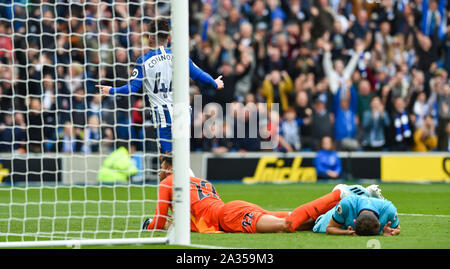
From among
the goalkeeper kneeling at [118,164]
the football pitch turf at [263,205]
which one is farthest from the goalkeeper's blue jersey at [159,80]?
the goalkeeper kneeling at [118,164]

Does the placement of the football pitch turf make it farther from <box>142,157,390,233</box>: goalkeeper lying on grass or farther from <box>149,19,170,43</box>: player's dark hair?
<box>149,19,170,43</box>: player's dark hair

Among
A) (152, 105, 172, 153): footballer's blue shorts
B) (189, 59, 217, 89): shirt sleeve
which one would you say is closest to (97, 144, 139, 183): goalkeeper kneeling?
(152, 105, 172, 153): footballer's blue shorts

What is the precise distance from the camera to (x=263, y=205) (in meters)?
12.8

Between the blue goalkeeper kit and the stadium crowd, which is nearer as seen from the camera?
the blue goalkeeper kit

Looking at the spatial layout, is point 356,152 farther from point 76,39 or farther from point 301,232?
point 301,232

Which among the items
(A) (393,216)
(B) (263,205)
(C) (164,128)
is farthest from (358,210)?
(B) (263,205)

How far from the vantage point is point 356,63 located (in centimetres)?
1998

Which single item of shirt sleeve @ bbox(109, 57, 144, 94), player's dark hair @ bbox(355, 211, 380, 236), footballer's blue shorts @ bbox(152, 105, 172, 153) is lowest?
player's dark hair @ bbox(355, 211, 380, 236)

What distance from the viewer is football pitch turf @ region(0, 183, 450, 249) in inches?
301

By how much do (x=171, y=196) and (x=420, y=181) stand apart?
11.6m

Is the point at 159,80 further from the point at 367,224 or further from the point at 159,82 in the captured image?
the point at 367,224

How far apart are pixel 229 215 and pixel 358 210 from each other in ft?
4.69

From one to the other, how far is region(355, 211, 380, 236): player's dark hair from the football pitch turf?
0.10 meters

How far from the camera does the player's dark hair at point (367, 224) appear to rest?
7887 millimetres
